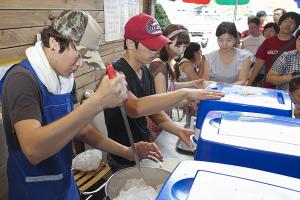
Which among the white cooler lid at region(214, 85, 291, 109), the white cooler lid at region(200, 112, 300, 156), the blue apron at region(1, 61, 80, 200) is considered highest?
the white cooler lid at region(214, 85, 291, 109)

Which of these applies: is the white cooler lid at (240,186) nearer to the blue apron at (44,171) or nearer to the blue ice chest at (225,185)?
the blue ice chest at (225,185)

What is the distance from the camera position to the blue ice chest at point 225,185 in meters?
0.61

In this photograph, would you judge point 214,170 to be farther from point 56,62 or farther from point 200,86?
point 200,86

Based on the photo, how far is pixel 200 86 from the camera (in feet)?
6.06

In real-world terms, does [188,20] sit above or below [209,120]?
above

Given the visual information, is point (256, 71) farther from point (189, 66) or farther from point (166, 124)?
point (166, 124)

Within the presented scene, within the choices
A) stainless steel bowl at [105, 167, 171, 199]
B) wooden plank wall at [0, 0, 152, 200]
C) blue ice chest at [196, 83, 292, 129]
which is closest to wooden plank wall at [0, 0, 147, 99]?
wooden plank wall at [0, 0, 152, 200]

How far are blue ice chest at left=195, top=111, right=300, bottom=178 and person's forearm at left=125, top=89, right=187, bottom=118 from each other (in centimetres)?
53

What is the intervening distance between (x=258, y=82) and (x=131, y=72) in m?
2.73

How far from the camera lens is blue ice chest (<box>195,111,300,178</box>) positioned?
761 mm

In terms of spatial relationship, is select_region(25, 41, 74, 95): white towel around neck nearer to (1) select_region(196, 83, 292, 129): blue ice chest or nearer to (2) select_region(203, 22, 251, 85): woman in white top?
(1) select_region(196, 83, 292, 129): blue ice chest

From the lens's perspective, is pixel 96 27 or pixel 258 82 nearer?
pixel 96 27

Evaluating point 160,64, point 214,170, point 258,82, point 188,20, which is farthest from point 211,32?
point 214,170

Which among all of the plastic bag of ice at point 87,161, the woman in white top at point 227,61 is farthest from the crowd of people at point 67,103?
the woman in white top at point 227,61
